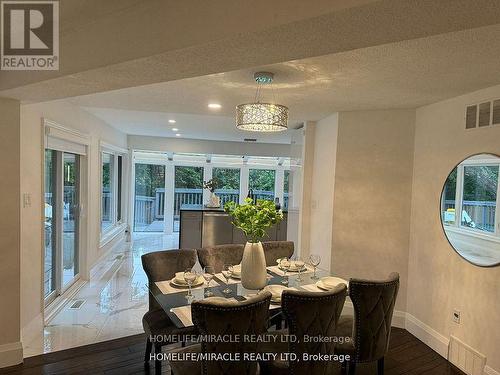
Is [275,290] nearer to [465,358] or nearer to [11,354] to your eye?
[465,358]

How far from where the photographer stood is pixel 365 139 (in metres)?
3.67

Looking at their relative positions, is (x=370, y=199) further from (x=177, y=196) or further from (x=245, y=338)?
(x=177, y=196)

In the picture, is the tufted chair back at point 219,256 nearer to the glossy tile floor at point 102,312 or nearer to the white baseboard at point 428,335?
the glossy tile floor at point 102,312

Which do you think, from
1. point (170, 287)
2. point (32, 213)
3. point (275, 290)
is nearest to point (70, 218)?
point (32, 213)

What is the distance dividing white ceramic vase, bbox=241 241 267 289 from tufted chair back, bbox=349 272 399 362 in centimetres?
69

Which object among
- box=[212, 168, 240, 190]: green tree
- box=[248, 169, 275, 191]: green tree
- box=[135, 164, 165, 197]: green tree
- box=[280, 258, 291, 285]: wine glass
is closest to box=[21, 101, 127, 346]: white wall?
box=[280, 258, 291, 285]: wine glass

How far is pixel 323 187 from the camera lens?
4.12 meters

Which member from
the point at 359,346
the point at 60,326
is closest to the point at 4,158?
the point at 60,326

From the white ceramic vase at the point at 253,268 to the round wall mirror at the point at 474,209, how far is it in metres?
1.82

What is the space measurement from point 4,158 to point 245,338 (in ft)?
7.91

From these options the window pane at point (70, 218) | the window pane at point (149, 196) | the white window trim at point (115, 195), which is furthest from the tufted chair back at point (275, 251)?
the window pane at point (149, 196)

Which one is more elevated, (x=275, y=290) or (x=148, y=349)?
(x=275, y=290)

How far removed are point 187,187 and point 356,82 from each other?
21.9 ft

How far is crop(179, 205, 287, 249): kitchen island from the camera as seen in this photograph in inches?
249
